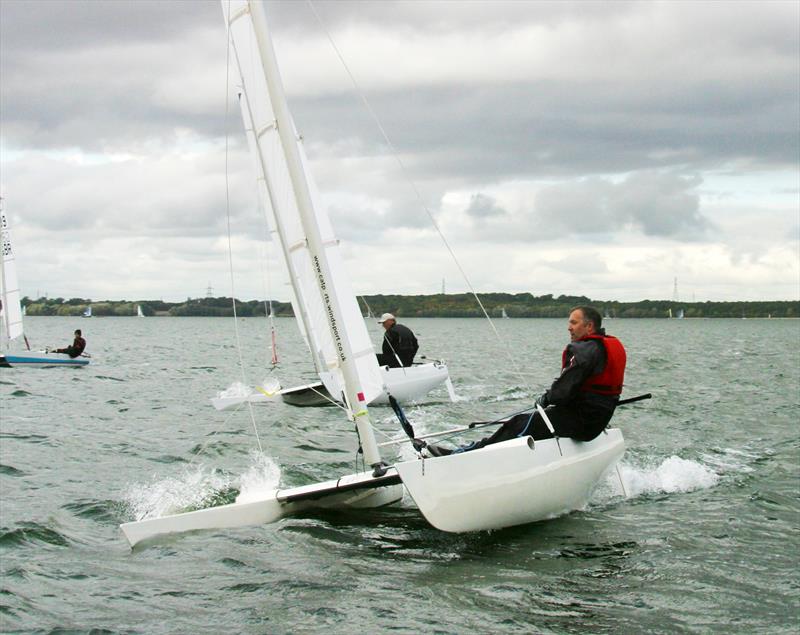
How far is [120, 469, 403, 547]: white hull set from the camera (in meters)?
6.81

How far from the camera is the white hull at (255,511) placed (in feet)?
22.3

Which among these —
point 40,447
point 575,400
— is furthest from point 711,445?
point 40,447

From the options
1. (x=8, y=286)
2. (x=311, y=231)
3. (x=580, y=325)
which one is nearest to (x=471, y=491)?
(x=580, y=325)

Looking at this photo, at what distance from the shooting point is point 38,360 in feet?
83.1

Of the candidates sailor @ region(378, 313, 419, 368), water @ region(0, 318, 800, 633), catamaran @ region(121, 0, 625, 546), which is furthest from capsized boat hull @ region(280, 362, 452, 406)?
catamaran @ region(121, 0, 625, 546)

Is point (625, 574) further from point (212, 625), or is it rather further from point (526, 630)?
point (212, 625)

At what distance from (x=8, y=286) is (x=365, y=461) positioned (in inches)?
877

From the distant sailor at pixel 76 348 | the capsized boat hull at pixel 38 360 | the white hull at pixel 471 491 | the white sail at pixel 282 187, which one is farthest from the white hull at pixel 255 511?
the distant sailor at pixel 76 348

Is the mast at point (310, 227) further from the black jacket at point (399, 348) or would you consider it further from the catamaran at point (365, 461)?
the black jacket at point (399, 348)

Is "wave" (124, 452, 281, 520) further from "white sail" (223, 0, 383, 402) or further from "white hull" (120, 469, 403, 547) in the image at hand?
"white sail" (223, 0, 383, 402)

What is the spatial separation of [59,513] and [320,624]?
11.9 ft

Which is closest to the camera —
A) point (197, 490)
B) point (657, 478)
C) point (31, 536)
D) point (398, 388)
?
point (31, 536)

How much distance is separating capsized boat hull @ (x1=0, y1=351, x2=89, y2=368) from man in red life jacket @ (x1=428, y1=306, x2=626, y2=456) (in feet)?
68.3

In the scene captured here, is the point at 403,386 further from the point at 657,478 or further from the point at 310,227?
the point at 310,227
